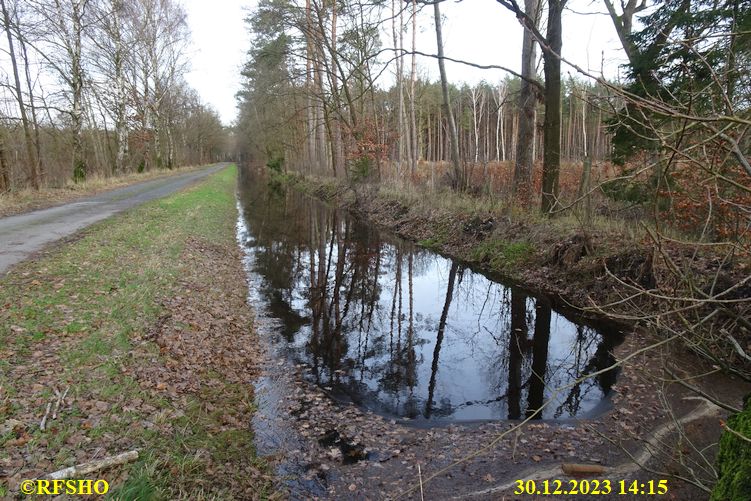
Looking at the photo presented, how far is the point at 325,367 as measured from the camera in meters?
6.69

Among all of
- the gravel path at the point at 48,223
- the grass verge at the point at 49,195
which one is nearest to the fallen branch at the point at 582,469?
the gravel path at the point at 48,223

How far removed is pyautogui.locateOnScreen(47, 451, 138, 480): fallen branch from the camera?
329 centimetres

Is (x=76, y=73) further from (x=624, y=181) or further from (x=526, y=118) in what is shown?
(x=624, y=181)

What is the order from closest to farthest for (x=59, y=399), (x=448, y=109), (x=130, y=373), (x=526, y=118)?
(x=59, y=399) < (x=130, y=373) < (x=526, y=118) < (x=448, y=109)

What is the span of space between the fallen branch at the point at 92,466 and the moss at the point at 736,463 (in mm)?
4067

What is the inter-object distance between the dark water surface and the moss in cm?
124

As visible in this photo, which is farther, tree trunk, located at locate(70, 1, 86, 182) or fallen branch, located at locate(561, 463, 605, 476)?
tree trunk, located at locate(70, 1, 86, 182)

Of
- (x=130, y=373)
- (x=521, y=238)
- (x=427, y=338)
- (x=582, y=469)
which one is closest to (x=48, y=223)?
(x=130, y=373)

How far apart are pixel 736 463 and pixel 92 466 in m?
4.23

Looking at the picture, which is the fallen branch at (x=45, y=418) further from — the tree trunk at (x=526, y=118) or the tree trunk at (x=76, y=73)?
the tree trunk at (x=76, y=73)

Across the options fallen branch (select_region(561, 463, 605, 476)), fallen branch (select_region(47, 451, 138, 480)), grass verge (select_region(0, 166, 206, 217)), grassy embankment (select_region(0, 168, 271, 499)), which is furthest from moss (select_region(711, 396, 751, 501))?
grass verge (select_region(0, 166, 206, 217))

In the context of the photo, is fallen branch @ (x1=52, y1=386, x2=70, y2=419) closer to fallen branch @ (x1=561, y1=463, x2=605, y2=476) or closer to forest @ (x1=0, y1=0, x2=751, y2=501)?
forest @ (x1=0, y1=0, x2=751, y2=501)

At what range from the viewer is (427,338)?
7.89 meters

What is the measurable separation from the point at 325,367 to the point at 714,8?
998 centimetres
